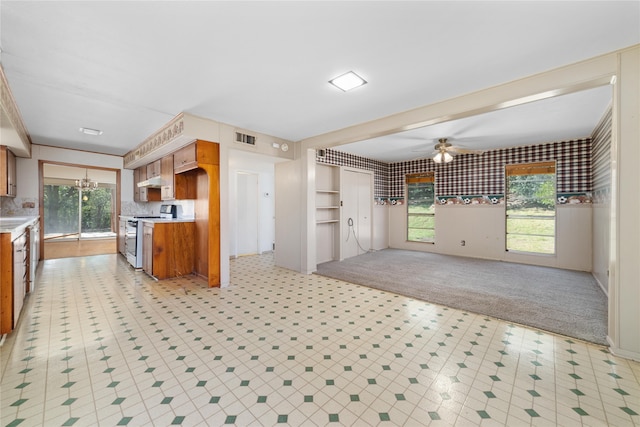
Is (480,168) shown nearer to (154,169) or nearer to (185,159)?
(185,159)

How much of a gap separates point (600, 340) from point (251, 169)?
625 cm

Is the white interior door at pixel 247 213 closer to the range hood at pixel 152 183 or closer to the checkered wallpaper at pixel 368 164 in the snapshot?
the range hood at pixel 152 183

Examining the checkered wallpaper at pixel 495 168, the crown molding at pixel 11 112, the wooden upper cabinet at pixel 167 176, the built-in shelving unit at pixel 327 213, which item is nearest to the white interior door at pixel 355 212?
the built-in shelving unit at pixel 327 213

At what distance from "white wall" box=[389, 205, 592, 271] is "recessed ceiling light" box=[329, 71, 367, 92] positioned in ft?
16.5

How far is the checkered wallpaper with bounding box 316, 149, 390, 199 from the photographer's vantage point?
5672 mm

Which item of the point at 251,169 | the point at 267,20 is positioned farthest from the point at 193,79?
the point at 251,169

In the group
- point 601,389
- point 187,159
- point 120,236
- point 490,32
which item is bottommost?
point 601,389

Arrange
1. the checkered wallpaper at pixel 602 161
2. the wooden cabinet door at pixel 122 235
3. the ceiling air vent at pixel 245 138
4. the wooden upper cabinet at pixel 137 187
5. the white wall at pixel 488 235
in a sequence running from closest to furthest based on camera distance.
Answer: the checkered wallpaper at pixel 602 161 → the ceiling air vent at pixel 245 138 → the white wall at pixel 488 235 → the wooden cabinet door at pixel 122 235 → the wooden upper cabinet at pixel 137 187

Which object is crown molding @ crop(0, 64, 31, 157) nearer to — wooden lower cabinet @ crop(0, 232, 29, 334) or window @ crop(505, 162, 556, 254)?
wooden lower cabinet @ crop(0, 232, 29, 334)

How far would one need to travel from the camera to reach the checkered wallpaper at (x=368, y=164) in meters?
5.67

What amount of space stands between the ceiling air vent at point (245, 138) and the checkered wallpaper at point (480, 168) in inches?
59.3

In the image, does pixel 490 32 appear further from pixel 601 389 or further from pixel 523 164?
pixel 523 164

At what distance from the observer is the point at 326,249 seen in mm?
5879

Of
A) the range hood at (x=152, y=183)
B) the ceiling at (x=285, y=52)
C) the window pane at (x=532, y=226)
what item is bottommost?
the window pane at (x=532, y=226)
